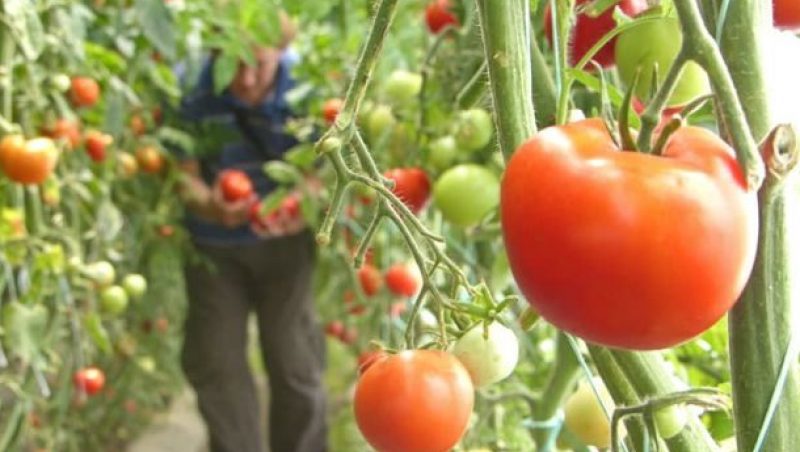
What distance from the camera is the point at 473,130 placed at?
3.51ft

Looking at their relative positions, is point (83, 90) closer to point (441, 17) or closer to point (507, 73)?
point (441, 17)

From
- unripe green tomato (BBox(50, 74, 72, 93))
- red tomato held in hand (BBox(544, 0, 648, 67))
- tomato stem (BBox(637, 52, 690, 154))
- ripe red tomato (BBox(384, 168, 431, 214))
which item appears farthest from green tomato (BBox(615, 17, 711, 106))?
unripe green tomato (BBox(50, 74, 72, 93))

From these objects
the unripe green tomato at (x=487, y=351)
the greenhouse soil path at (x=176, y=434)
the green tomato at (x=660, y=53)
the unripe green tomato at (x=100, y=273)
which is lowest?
the greenhouse soil path at (x=176, y=434)

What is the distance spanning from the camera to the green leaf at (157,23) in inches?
58.7

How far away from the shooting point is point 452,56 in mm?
1145

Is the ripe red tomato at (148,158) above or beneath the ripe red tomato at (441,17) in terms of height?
beneath

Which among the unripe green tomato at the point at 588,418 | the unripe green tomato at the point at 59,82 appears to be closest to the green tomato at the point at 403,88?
the unripe green tomato at the point at 59,82

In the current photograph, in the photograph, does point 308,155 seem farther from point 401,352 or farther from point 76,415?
point 76,415

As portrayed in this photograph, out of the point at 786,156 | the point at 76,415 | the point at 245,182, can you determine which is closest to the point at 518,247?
the point at 786,156

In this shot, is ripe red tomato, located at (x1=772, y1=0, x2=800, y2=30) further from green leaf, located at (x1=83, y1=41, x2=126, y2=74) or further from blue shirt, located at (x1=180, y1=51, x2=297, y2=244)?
blue shirt, located at (x1=180, y1=51, x2=297, y2=244)

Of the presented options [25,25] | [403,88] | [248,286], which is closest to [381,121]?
[403,88]

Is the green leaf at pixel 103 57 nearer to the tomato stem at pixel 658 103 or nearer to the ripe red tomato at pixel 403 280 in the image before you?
the ripe red tomato at pixel 403 280

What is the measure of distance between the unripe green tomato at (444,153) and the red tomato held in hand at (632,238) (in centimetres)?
80

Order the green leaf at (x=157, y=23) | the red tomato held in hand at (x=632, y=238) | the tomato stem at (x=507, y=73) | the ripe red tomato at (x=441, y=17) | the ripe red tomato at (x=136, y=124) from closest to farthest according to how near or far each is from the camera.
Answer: the red tomato held in hand at (x=632, y=238) < the tomato stem at (x=507, y=73) < the ripe red tomato at (x=441, y=17) < the green leaf at (x=157, y=23) < the ripe red tomato at (x=136, y=124)
